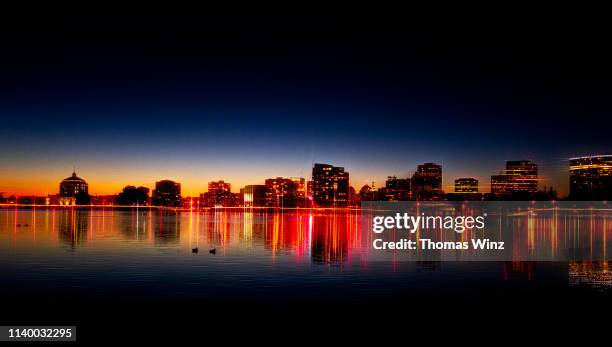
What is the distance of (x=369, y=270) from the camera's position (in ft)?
145

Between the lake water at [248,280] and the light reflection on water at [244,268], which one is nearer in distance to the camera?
the lake water at [248,280]

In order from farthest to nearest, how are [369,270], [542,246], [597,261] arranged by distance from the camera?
[542,246]
[597,261]
[369,270]

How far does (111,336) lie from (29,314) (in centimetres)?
618

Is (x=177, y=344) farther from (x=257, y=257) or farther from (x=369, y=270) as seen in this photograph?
(x=257, y=257)

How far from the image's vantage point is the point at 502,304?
102ft

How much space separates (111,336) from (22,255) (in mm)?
33684

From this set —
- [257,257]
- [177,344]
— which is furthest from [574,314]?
[257,257]

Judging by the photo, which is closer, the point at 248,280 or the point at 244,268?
the point at 248,280

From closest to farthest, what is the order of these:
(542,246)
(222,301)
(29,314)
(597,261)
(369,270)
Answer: (29,314)
(222,301)
(369,270)
(597,261)
(542,246)

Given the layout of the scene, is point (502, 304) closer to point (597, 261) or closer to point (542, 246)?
point (597, 261)

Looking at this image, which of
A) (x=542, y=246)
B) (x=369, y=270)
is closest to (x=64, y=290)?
(x=369, y=270)

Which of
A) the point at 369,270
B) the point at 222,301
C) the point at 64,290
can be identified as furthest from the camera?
the point at 369,270

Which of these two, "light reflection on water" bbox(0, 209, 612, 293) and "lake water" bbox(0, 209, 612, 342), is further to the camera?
"light reflection on water" bbox(0, 209, 612, 293)

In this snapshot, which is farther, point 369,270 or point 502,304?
point 369,270
